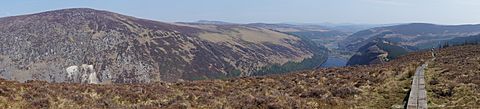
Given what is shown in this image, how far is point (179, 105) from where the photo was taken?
74.2 feet

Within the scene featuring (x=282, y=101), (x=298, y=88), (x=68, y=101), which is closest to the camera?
(x=68, y=101)

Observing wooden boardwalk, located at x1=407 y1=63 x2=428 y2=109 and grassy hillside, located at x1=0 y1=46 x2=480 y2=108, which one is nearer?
wooden boardwalk, located at x1=407 y1=63 x2=428 y2=109

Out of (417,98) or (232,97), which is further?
(232,97)

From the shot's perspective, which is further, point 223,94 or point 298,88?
point 298,88

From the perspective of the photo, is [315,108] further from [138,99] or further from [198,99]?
[138,99]

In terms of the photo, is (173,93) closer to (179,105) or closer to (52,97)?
(179,105)

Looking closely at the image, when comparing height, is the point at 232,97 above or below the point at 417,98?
below

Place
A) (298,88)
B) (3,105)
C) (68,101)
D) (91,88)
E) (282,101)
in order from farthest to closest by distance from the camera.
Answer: (298,88) → (91,88) → (282,101) → (68,101) → (3,105)

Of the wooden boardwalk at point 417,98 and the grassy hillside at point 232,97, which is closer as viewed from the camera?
the wooden boardwalk at point 417,98

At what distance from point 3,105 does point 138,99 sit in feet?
23.0

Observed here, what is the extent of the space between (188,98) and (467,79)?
69.5 feet

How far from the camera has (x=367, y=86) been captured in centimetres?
3341

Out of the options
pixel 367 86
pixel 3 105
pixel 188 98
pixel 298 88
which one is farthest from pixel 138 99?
pixel 367 86

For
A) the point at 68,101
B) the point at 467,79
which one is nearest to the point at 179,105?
the point at 68,101
